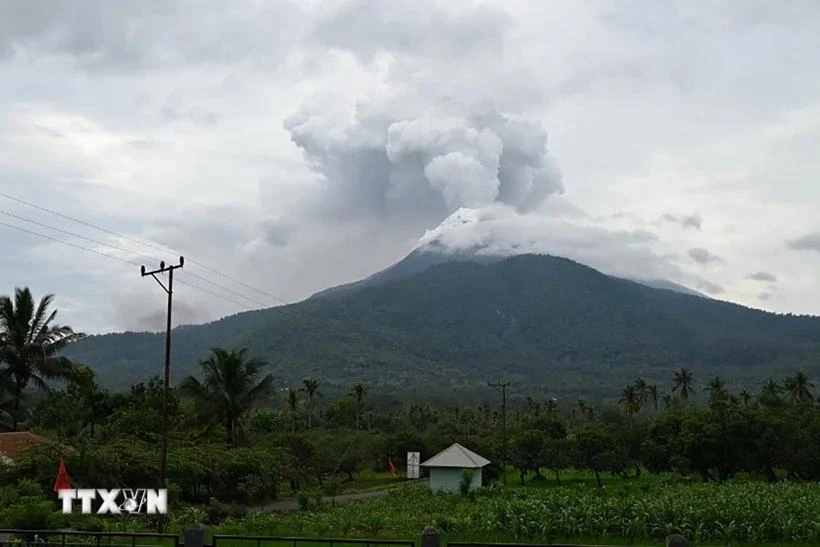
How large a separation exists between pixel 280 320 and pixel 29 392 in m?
145

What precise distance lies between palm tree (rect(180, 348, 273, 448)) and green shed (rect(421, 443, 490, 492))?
8329mm

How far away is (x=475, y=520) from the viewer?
77.7ft

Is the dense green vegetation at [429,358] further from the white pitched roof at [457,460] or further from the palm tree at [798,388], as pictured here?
the white pitched roof at [457,460]

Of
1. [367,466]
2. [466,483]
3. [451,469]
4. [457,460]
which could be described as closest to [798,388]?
[367,466]

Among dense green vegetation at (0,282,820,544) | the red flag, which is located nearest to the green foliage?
dense green vegetation at (0,282,820,544)

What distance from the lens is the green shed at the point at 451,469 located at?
38.6 metres

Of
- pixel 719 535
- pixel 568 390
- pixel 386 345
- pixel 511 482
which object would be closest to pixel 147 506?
pixel 719 535

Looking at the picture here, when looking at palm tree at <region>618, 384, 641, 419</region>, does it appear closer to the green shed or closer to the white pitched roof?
the white pitched roof

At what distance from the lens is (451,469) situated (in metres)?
38.9

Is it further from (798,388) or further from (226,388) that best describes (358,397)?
(798,388)

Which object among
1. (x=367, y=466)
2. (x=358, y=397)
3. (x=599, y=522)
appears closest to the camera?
(x=599, y=522)

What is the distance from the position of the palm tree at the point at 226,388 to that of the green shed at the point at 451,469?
8.33m

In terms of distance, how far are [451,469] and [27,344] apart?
18.4m

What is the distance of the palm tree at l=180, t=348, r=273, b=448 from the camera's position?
128ft
